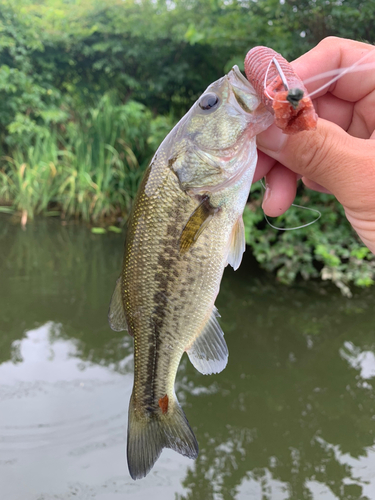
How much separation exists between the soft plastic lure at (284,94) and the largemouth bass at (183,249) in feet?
0.55

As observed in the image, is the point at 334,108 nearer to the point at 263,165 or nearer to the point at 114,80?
the point at 263,165

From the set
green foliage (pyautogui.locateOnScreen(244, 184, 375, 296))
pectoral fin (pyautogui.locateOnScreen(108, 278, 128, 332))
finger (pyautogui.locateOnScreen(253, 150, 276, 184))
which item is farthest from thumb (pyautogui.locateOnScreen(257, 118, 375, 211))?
green foliage (pyautogui.locateOnScreen(244, 184, 375, 296))

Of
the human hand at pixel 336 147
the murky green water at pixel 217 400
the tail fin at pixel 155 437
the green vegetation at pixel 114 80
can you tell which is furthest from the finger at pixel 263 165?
the green vegetation at pixel 114 80

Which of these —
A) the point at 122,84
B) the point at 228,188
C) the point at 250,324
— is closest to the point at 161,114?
the point at 122,84

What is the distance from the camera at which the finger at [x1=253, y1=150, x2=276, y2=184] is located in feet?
5.32

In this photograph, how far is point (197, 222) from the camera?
1229 millimetres

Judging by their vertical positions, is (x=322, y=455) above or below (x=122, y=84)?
below

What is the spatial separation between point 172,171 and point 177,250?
0.30 m

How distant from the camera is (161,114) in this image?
8.03 metres

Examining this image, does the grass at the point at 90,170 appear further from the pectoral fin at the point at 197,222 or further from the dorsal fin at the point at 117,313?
the pectoral fin at the point at 197,222

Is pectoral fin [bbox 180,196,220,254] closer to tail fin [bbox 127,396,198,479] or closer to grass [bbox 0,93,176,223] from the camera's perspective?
tail fin [bbox 127,396,198,479]

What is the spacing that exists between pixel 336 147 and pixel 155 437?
52.5 inches

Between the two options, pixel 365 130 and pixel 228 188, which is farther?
pixel 365 130

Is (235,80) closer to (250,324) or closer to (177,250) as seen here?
(177,250)
